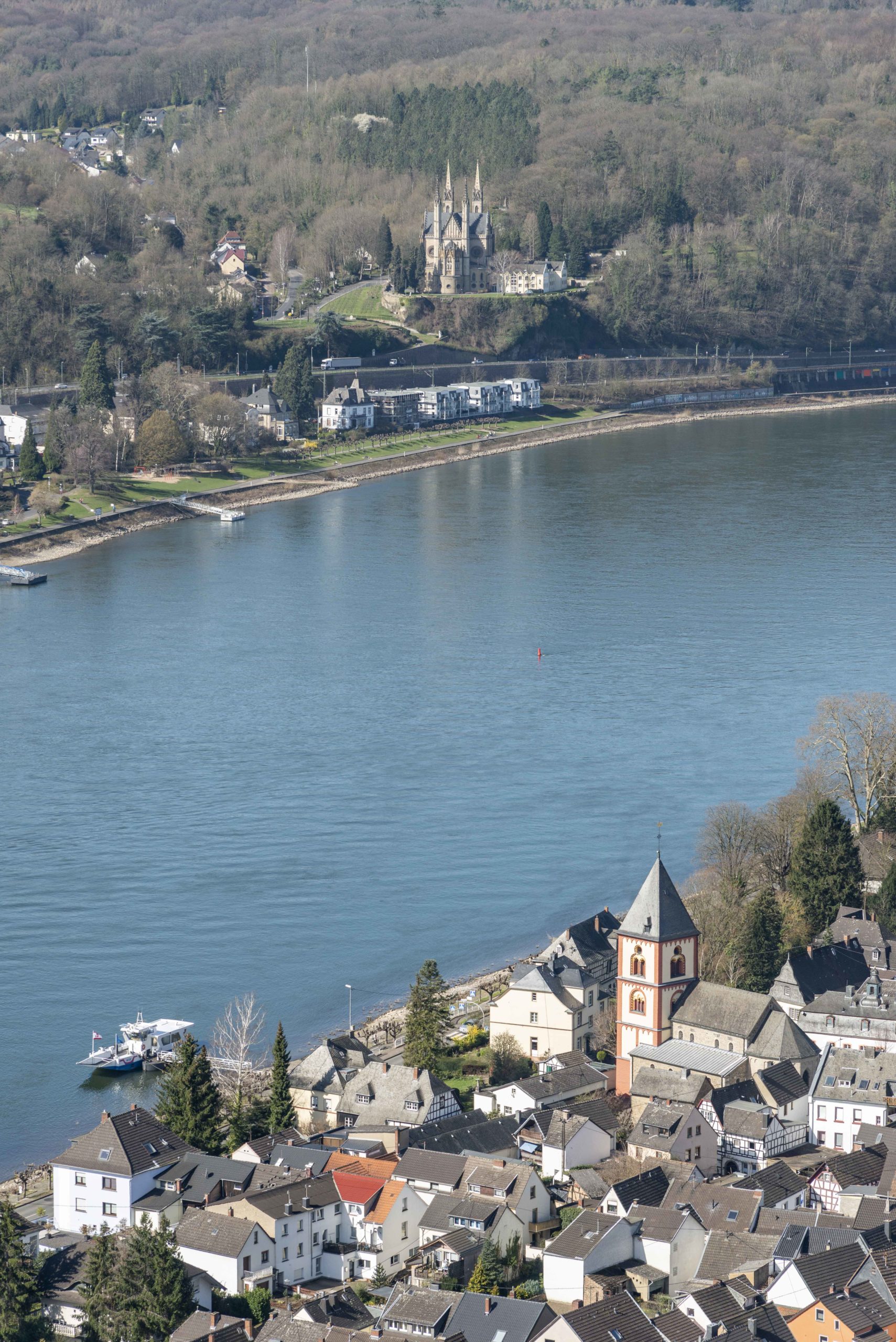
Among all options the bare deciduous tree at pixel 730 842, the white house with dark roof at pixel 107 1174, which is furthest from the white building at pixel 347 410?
the white house with dark roof at pixel 107 1174

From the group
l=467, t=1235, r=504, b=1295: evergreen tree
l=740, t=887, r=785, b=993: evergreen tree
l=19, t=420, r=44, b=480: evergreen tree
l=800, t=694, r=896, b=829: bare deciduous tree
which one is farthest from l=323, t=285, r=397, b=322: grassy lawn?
l=467, t=1235, r=504, b=1295: evergreen tree

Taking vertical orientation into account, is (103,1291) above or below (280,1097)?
below

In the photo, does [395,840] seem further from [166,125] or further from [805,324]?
[166,125]

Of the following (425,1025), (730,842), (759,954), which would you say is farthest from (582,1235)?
(730,842)

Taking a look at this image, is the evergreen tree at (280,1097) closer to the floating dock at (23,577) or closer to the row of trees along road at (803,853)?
the row of trees along road at (803,853)

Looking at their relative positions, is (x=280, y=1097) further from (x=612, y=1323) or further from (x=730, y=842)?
(x=730, y=842)

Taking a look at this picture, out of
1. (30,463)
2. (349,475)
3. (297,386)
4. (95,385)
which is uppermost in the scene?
(95,385)

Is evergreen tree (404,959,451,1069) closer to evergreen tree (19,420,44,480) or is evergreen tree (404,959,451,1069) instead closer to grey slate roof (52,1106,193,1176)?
grey slate roof (52,1106,193,1176)
